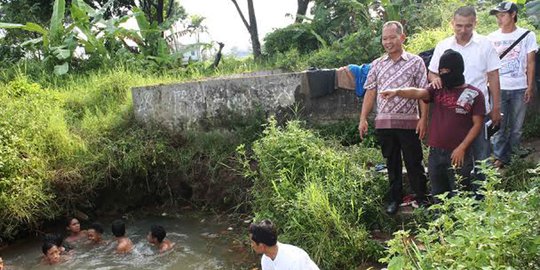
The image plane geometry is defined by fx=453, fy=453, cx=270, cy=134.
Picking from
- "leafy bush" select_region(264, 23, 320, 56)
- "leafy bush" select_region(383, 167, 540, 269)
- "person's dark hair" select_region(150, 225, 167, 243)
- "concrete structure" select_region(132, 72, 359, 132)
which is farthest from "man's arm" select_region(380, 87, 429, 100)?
"leafy bush" select_region(264, 23, 320, 56)

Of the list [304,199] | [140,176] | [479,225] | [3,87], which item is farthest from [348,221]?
[3,87]

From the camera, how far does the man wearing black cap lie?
361 cm

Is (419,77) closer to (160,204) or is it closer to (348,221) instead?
(348,221)

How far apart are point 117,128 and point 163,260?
2728 millimetres

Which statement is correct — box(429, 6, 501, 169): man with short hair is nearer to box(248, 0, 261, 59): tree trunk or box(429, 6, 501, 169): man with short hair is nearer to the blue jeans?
the blue jeans

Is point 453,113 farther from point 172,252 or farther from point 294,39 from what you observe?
point 294,39

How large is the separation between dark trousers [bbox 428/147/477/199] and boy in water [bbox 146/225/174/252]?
361 centimetres

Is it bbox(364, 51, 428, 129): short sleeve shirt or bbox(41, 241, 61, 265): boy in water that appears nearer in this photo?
bbox(364, 51, 428, 129): short sleeve shirt

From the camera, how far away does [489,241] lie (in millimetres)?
2488

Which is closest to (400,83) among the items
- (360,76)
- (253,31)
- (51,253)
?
(360,76)

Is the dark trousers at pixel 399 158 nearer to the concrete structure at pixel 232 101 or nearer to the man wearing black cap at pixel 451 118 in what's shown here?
the man wearing black cap at pixel 451 118

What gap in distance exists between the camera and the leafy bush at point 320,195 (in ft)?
14.2

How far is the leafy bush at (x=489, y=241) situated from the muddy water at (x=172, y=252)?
2.82 meters

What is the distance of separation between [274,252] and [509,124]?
321 centimetres
